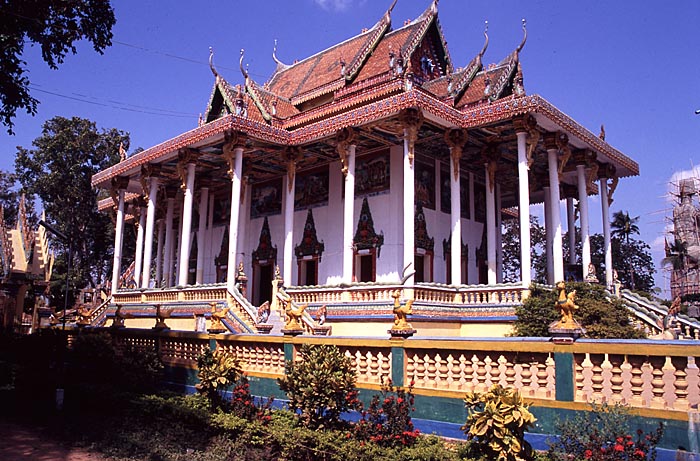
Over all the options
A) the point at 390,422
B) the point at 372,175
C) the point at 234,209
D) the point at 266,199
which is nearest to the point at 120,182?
the point at 266,199

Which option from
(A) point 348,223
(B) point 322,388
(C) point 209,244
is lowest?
(B) point 322,388

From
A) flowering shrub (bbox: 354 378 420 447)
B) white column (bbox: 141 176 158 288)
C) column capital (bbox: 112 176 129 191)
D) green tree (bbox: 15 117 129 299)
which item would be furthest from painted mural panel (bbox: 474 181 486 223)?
green tree (bbox: 15 117 129 299)

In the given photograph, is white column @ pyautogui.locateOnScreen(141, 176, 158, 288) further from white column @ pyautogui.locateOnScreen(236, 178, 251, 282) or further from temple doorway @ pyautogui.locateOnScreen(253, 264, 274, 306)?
temple doorway @ pyautogui.locateOnScreen(253, 264, 274, 306)

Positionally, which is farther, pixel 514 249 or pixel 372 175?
pixel 514 249

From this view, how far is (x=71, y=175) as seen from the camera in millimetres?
42062

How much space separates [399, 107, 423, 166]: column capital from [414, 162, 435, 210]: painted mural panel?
11.7 ft

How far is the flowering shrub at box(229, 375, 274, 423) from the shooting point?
28.9 feet

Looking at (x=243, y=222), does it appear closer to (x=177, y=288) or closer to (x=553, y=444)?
(x=177, y=288)

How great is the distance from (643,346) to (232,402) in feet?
20.0

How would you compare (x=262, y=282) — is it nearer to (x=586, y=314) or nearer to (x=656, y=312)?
(x=586, y=314)

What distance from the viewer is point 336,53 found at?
1080 inches

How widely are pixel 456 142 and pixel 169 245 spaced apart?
1854cm

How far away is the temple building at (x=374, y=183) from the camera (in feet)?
56.9

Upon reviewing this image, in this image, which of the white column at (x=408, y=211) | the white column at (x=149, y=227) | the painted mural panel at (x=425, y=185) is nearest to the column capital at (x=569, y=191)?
the painted mural panel at (x=425, y=185)
